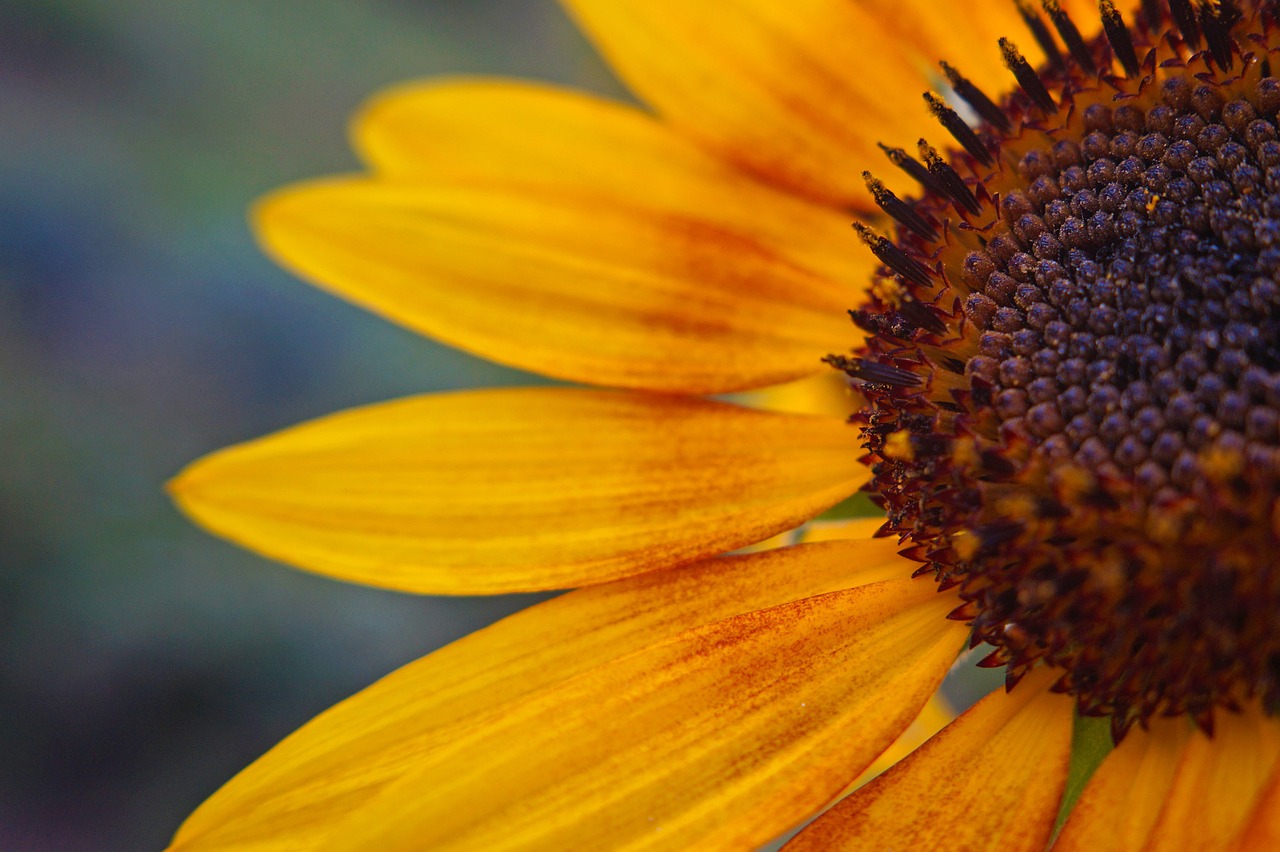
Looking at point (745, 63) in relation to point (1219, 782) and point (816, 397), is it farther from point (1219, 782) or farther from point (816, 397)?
point (1219, 782)

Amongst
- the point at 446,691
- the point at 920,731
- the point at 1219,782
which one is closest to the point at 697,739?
the point at 446,691

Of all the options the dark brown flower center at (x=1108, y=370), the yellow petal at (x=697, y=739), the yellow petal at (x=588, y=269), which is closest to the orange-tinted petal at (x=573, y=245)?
the yellow petal at (x=588, y=269)

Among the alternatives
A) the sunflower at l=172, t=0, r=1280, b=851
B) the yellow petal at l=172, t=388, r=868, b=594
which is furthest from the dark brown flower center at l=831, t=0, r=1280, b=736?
the yellow petal at l=172, t=388, r=868, b=594

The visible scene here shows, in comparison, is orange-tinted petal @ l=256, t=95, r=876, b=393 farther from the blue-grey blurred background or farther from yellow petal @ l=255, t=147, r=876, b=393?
the blue-grey blurred background

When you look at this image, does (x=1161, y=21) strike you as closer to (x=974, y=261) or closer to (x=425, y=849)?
(x=974, y=261)

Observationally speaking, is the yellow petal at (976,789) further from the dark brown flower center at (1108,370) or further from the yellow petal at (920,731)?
the yellow petal at (920,731)

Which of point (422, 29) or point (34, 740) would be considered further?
point (422, 29)

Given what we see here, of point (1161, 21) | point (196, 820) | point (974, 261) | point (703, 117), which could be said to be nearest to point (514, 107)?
point (703, 117)
